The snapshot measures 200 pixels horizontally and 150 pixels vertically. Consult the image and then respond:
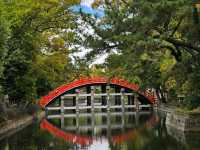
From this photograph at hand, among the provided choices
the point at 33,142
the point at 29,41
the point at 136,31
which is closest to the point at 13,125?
the point at 29,41

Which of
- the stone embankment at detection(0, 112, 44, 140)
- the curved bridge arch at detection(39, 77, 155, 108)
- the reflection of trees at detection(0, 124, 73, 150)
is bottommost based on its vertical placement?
the reflection of trees at detection(0, 124, 73, 150)

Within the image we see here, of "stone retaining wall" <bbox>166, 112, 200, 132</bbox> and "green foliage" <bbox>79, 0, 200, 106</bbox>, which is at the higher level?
"green foliage" <bbox>79, 0, 200, 106</bbox>

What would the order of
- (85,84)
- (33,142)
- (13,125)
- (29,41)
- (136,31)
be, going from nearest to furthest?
(136,31)
(33,142)
(29,41)
(13,125)
(85,84)

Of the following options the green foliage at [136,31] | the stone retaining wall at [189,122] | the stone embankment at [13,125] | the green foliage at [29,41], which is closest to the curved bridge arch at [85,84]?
the stone embankment at [13,125]

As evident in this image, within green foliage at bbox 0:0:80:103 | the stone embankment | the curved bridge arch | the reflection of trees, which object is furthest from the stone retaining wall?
the curved bridge arch

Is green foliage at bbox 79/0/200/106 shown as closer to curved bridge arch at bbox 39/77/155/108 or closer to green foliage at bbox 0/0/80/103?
green foliage at bbox 0/0/80/103

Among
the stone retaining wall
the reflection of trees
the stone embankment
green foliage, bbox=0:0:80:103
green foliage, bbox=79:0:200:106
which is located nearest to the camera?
green foliage, bbox=79:0:200:106

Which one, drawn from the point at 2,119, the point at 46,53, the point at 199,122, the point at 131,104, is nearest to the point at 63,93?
the point at 131,104

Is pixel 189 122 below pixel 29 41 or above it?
below

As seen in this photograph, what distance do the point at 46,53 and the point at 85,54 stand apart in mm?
24669

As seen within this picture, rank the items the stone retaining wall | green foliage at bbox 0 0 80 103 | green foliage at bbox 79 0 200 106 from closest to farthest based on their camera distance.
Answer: green foliage at bbox 79 0 200 106 < the stone retaining wall < green foliage at bbox 0 0 80 103

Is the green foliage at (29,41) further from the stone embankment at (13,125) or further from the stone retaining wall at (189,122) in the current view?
the stone retaining wall at (189,122)

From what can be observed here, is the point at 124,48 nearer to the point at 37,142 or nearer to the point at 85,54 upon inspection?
the point at 85,54

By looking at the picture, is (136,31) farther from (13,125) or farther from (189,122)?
(13,125)
